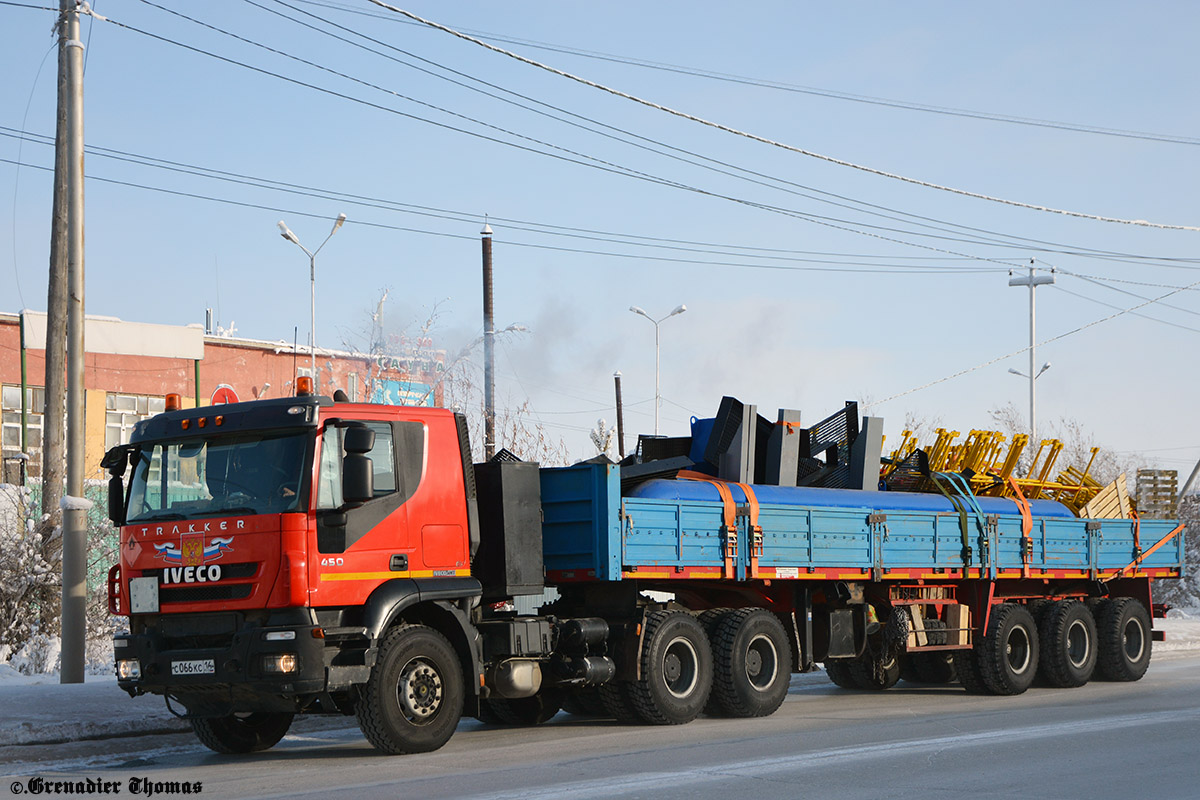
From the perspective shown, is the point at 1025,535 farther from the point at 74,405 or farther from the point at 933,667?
the point at 74,405

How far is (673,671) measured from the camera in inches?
489

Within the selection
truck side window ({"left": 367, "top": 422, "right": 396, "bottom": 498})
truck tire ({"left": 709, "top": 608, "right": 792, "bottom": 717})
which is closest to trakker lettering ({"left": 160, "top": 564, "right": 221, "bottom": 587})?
truck side window ({"left": 367, "top": 422, "right": 396, "bottom": 498})

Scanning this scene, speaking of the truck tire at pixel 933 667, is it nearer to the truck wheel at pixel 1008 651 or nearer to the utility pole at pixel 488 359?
the truck wheel at pixel 1008 651

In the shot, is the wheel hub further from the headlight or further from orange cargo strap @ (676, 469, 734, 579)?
orange cargo strap @ (676, 469, 734, 579)

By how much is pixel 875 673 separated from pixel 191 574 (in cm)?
945

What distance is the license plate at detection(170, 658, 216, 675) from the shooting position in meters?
9.66

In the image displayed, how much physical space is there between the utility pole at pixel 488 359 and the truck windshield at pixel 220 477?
1835 cm

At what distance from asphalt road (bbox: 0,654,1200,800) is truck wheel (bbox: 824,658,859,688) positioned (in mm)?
2749

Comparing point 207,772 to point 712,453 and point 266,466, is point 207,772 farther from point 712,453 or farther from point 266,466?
point 712,453

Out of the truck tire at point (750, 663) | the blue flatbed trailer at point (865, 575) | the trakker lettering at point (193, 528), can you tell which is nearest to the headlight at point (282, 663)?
the trakker lettering at point (193, 528)

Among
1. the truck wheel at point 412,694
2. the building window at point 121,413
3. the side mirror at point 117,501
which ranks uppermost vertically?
the building window at point 121,413

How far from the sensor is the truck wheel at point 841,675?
16438 mm

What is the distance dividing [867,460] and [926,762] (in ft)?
19.4

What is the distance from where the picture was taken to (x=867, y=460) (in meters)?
15.0
